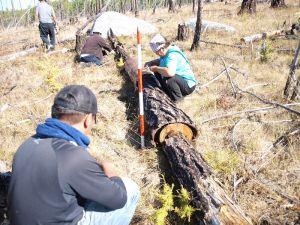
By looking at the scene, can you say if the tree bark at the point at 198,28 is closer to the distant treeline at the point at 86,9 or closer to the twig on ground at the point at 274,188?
the distant treeline at the point at 86,9

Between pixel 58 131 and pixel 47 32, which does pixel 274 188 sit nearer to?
pixel 58 131

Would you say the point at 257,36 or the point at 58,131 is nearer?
the point at 58,131

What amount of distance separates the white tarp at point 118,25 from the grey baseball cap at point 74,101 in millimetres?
11196

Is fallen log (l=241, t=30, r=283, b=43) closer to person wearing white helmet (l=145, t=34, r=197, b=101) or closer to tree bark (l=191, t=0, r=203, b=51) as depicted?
tree bark (l=191, t=0, r=203, b=51)

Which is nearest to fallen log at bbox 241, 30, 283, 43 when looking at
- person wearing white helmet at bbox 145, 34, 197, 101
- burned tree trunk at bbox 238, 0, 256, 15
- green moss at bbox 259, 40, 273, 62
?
green moss at bbox 259, 40, 273, 62

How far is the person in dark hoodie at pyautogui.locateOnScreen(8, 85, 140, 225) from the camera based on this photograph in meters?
2.22

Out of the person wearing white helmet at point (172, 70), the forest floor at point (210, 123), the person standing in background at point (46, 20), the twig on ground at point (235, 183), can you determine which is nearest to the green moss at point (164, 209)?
the forest floor at point (210, 123)

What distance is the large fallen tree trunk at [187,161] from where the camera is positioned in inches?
120

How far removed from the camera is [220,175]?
3.88m

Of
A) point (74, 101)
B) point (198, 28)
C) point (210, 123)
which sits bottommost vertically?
point (210, 123)

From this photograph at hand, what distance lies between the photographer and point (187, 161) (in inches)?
147

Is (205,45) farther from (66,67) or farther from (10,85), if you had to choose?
(10,85)

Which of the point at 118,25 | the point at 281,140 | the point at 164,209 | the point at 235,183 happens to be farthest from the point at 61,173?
the point at 118,25

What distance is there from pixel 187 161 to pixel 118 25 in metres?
11.0
